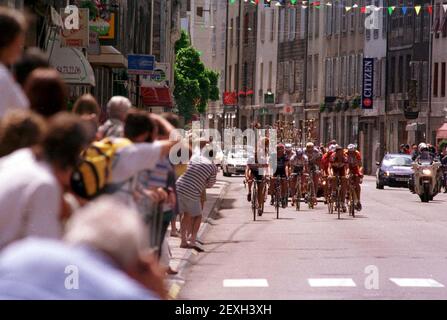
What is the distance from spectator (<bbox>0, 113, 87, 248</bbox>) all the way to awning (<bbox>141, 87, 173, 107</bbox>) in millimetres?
57234

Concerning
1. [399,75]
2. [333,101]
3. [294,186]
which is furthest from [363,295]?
[333,101]

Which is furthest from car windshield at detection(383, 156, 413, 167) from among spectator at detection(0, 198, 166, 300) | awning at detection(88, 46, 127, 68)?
spectator at detection(0, 198, 166, 300)

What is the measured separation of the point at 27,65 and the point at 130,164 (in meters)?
1.49

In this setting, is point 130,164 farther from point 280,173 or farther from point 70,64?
point 280,173

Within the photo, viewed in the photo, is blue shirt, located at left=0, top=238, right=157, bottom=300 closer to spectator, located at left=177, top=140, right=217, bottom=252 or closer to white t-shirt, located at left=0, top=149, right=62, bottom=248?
A: white t-shirt, located at left=0, top=149, right=62, bottom=248

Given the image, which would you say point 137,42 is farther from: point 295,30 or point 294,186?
point 295,30

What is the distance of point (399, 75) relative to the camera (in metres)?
86.4

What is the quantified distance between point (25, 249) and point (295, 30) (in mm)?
100492

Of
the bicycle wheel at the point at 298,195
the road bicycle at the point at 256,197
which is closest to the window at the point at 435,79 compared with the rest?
the bicycle wheel at the point at 298,195

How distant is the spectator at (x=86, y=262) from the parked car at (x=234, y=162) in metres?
75.9

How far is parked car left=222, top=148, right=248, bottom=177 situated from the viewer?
268ft

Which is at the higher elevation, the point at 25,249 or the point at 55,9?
the point at 55,9

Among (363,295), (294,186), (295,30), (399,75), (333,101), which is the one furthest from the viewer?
(295,30)

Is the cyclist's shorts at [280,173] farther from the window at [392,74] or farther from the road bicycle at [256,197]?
the window at [392,74]
